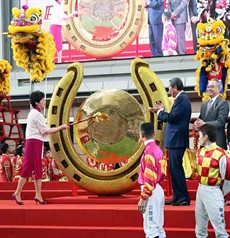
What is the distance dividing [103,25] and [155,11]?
5.78 ft

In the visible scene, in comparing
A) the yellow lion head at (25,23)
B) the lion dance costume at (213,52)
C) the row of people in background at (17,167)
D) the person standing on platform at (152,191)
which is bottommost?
the row of people in background at (17,167)

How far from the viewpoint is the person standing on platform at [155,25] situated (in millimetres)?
20844

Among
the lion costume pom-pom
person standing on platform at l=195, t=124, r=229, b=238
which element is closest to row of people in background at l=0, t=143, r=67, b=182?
the lion costume pom-pom

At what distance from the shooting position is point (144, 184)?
263 inches

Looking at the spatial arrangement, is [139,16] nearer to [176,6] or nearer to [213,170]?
[176,6]

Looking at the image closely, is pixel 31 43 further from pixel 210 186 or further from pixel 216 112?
pixel 210 186

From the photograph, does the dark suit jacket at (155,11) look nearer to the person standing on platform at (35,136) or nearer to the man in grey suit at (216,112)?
the person standing on platform at (35,136)

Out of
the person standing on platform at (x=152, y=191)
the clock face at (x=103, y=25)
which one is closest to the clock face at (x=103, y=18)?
the clock face at (x=103, y=25)

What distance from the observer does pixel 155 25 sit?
68.7 feet

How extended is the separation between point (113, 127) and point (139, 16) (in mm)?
12314

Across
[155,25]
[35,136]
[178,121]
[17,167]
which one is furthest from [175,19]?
[178,121]

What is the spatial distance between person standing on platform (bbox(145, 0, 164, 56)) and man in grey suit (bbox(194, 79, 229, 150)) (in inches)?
500

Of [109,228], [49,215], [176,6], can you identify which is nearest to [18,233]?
[49,215]

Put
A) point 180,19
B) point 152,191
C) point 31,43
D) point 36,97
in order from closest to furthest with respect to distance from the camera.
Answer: point 152,191, point 36,97, point 31,43, point 180,19
